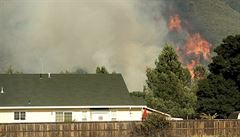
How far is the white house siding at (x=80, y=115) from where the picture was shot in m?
56.0

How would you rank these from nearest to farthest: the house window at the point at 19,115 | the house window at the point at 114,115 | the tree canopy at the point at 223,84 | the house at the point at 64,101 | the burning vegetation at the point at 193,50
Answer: the house window at the point at 19,115 → the house at the point at 64,101 → the house window at the point at 114,115 → the tree canopy at the point at 223,84 → the burning vegetation at the point at 193,50

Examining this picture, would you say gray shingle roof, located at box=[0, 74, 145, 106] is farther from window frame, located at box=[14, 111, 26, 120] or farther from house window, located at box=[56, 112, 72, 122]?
house window, located at box=[56, 112, 72, 122]

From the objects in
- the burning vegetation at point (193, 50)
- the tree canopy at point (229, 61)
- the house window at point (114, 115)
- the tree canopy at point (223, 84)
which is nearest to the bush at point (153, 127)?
the house window at point (114, 115)

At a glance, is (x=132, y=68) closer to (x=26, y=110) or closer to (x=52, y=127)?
(x=26, y=110)

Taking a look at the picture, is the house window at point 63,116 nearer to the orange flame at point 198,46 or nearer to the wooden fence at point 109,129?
the wooden fence at point 109,129

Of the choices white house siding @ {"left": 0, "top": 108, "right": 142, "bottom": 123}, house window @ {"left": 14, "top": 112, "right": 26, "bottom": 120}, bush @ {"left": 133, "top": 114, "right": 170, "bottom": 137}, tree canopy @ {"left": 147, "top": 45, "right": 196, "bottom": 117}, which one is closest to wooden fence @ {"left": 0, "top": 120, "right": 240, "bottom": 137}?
bush @ {"left": 133, "top": 114, "right": 170, "bottom": 137}

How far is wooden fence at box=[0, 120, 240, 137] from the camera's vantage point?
1754 inches

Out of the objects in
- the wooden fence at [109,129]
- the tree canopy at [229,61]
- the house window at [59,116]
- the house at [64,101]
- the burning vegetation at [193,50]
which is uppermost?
the burning vegetation at [193,50]

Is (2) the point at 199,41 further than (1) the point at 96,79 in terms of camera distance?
Yes

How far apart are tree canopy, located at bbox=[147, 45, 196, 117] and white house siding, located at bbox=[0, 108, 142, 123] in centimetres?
2005

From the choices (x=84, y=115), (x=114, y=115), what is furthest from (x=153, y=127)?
(x=84, y=115)

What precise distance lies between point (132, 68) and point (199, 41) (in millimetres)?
43970

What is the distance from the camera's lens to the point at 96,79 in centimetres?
6356

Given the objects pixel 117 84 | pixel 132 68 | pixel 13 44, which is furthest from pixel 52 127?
pixel 13 44
